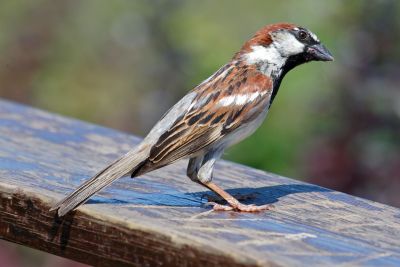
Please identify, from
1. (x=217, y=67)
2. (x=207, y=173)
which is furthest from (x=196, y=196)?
(x=217, y=67)

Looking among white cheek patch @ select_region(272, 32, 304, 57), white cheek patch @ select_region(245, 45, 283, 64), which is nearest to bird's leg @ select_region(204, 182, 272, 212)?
white cheek patch @ select_region(245, 45, 283, 64)

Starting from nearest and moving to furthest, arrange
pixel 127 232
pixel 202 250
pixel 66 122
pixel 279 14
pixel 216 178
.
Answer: pixel 202 250, pixel 127 232, pixel 216 178, pixel 66 122, pixel 279 14

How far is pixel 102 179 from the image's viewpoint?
341 cm

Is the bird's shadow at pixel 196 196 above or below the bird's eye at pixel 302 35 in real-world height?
below

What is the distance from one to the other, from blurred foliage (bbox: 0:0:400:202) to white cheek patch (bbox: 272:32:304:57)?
64.2 inches

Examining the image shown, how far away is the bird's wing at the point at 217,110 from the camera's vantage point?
3.76m

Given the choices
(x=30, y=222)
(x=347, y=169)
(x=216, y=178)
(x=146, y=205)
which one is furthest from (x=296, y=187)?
(x=347, y=169)

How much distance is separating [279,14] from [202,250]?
572 centimetres

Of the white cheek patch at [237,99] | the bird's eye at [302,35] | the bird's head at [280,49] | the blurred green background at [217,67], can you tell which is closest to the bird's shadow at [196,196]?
the white cheek patch at [237,99]

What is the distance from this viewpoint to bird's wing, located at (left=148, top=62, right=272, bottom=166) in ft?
12.3

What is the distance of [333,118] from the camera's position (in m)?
5.91

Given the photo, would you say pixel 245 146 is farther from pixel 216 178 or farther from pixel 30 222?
pixel 30 222

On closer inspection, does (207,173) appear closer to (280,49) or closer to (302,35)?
(280,49)

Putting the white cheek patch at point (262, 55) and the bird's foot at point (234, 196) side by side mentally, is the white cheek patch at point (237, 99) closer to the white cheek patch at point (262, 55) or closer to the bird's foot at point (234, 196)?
the white cheek patch at point (262, 55)
